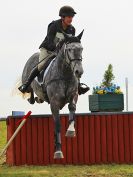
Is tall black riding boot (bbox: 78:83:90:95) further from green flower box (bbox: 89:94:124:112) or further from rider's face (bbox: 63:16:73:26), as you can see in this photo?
green flower box (bbox: 89:94:124:112)

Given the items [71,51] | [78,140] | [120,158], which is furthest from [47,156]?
[71,51]

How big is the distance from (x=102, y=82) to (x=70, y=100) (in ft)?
84.1

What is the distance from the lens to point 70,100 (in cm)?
1045

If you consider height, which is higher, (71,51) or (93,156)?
(71,51)

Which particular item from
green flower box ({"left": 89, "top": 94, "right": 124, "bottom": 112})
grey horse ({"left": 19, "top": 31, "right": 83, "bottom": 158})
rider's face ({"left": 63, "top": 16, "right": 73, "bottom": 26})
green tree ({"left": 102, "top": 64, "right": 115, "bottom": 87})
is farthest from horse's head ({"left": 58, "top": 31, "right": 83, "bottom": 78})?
green tree ({"left": 102, "top": 64, "right": 115, "bottom": 87})

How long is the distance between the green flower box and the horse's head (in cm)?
716

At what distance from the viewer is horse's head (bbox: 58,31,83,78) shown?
9406mm

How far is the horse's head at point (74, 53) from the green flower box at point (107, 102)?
7.16 m

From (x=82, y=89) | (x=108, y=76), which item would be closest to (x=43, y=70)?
(x=82, y=89)

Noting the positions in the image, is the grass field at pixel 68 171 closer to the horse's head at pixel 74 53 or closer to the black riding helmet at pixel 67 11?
the horse's head at pixel 74 53

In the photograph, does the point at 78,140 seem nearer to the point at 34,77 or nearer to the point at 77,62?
the point at 34,77

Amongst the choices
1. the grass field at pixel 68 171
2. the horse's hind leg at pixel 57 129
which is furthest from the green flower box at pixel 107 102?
the horse's hind leg at pixel 57 129

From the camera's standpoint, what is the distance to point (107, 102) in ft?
57.3

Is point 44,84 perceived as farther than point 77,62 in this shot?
Yes
